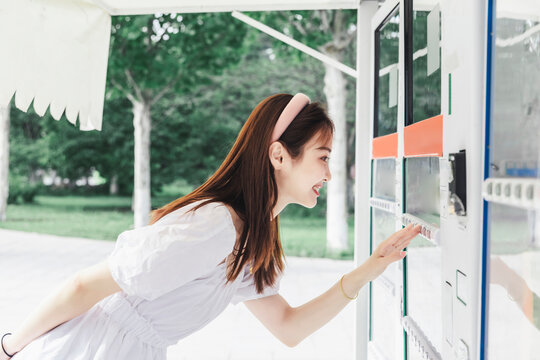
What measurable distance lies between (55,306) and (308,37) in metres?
7.33

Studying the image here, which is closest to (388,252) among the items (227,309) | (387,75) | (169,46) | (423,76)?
(423,76)

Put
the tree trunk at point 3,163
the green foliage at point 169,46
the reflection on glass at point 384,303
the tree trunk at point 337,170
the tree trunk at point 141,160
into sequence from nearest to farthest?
the reflection on glass at point 384,303
the tree trunk at point 337,170
the green foliage at point 169,46
the tree trunk at point 141,160
the tree trunk at point 3,163

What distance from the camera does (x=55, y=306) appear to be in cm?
141

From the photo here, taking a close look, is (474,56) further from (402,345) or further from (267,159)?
(402,345)

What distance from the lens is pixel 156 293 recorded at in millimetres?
1341

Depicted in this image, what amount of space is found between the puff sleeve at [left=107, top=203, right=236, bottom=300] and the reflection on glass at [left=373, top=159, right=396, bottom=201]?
1135mm

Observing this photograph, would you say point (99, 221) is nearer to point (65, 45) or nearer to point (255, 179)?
point (65, 45)

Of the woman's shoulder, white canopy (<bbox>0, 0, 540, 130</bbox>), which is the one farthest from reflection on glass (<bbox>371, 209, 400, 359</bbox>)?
white canopy (<bbox>0, 0, 540, 130</bbox>)

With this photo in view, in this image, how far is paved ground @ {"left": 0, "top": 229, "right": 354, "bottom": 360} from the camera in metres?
4.16

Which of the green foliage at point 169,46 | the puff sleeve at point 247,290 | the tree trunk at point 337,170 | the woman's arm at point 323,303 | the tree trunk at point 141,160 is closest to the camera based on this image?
the woman's arm at point 323,303

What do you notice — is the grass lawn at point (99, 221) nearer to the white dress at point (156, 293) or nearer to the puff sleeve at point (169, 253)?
the white dress at point (156, 293)

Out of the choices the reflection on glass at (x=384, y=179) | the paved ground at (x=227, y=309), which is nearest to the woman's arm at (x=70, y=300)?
the reflection on glass at (x=384, y=179)

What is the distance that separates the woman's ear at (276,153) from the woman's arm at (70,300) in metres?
0.51

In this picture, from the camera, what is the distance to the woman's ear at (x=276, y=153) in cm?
154
